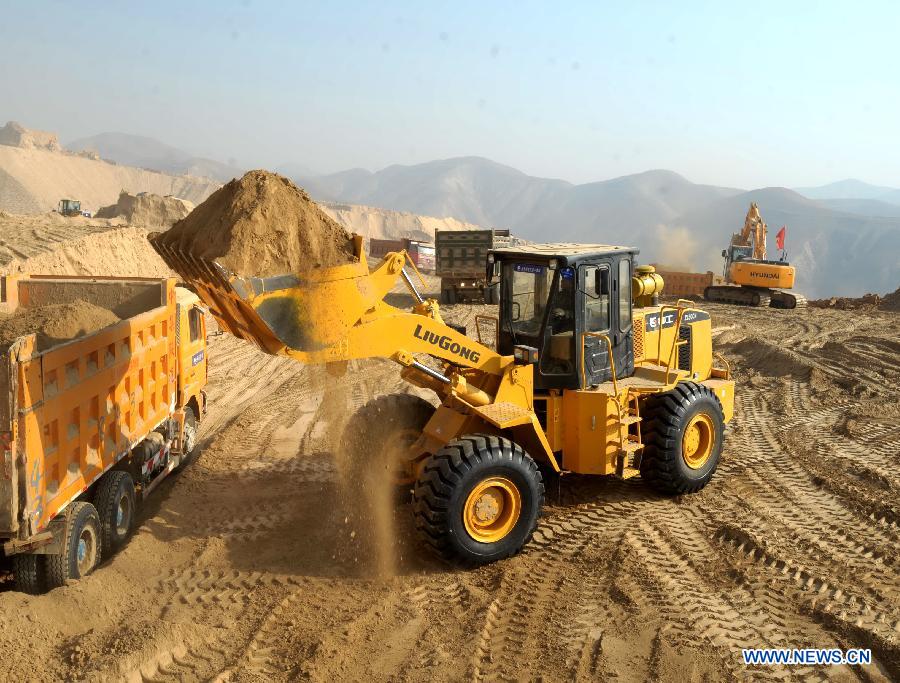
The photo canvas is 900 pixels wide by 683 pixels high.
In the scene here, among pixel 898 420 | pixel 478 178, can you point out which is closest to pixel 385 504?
pixel 898 420

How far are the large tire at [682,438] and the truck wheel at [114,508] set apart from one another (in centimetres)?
483

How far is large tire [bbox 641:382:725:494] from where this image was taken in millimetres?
7453

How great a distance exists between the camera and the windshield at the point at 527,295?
7000 mm

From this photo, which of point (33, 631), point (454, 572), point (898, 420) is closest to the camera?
point (33, 631)

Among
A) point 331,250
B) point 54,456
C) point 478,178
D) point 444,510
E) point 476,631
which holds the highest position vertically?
point 478,178

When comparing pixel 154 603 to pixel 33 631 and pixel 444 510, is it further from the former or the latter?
pixel 444 510

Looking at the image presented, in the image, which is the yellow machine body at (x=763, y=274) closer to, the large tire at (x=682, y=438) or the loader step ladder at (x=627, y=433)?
the large tire at (x=682, y=438)

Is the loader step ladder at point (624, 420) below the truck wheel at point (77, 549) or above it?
above

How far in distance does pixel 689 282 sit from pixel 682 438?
2558cm

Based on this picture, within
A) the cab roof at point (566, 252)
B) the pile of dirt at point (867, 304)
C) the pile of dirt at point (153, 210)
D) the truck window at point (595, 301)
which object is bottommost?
the pile of dirt at point (867, 304)

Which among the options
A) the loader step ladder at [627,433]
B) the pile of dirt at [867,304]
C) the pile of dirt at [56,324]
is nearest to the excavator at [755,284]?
the pile of dirt at [867,304]

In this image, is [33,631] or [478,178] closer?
[33,631]

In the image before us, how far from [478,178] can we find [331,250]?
180209mm

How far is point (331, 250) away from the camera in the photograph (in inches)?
216
